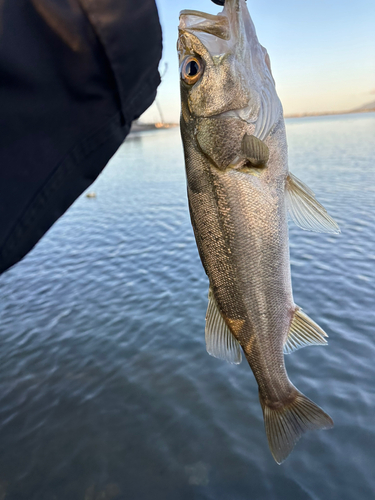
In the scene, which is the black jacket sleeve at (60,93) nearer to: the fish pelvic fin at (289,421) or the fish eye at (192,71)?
the fish eye at (192,71)

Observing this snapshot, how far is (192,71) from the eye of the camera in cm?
226

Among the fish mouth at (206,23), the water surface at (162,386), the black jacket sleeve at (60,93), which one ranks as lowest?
the water surface at (162,386)

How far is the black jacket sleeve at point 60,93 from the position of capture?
1.23 metres

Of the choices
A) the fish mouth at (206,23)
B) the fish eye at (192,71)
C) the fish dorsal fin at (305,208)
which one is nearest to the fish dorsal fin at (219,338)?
the fish dorsal fin at (305,208)

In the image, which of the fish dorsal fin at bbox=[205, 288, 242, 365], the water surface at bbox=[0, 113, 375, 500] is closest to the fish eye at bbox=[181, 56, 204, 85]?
the fish dorsal fin at bbox=[205, 288, 242, 365]

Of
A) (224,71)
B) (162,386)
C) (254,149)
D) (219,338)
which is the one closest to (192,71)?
(224,71)

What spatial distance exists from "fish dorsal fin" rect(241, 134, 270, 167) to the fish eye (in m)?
0.51

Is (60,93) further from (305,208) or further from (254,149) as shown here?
(305,208)

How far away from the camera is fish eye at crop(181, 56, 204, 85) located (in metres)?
2.24

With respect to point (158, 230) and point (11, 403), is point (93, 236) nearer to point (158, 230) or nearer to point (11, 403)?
point (158, 230)

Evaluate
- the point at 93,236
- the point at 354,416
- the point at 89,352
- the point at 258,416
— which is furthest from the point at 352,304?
Result: the point at 93,236

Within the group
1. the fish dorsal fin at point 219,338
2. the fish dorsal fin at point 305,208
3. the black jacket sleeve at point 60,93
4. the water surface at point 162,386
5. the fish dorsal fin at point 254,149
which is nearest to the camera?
the black jacket sleeve at point 60,93

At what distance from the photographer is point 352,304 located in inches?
310

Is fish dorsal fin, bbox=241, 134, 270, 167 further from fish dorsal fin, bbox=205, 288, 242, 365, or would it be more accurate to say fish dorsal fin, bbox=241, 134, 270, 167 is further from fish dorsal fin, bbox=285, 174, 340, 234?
fish dorsal fin, bbox=205, 288, 242, 365
